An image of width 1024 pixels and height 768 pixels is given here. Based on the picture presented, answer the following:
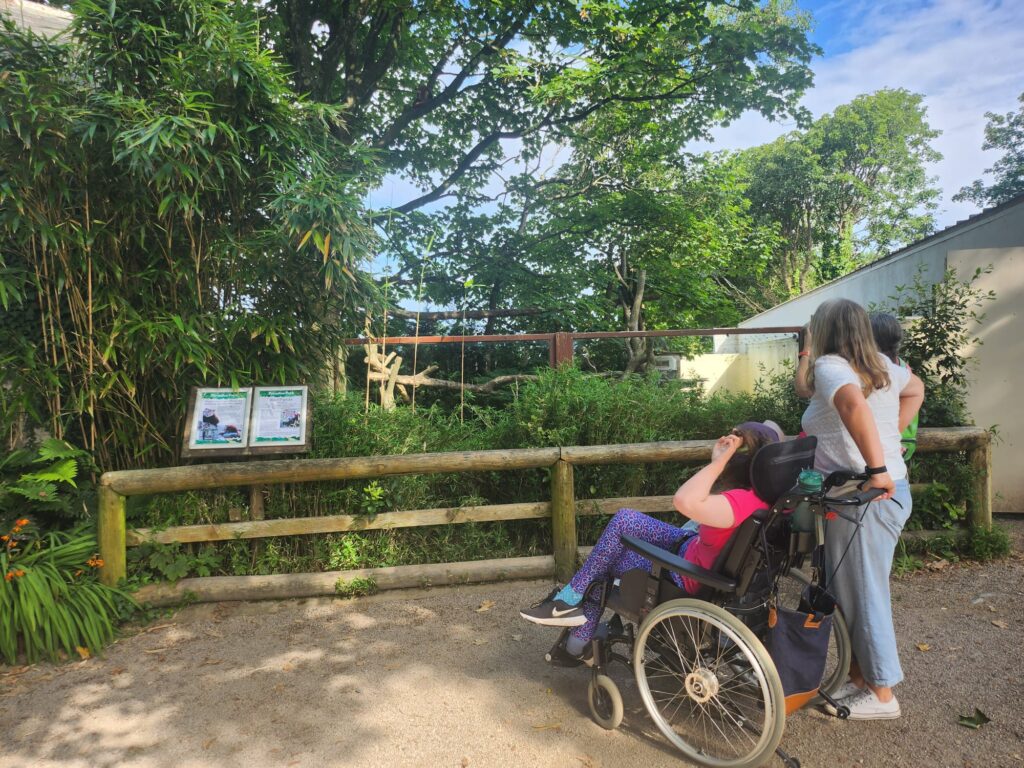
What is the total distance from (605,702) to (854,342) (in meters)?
1.68

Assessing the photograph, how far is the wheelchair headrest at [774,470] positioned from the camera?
79.5 inches

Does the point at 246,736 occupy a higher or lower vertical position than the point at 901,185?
lower

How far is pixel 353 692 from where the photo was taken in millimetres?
2699

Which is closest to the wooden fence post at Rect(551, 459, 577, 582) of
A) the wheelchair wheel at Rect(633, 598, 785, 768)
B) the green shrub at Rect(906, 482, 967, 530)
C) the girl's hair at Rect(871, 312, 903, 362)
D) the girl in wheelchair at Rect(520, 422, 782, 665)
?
the girl in wheelchair at Rect(520, 422, 782, 665)

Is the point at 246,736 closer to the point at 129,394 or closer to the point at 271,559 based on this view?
the point at 271,559

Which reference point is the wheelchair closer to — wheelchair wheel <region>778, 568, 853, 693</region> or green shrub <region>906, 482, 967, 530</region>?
wheelchair wheel <region>778, 568, 853, 693</region>

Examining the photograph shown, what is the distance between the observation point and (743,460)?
2.17m

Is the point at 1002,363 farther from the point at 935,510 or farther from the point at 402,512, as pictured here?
the point at 402,512

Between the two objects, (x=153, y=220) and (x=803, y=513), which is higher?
(x=153, y=220)

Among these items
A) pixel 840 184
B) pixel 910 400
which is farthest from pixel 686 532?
pixel 840 184

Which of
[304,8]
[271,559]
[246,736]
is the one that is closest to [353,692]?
[246,736]

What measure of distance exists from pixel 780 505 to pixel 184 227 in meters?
3.53

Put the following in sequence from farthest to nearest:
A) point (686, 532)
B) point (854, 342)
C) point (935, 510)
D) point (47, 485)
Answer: point (935, 510) → point (47, 485) → point (686, 532) → point (854, 342)

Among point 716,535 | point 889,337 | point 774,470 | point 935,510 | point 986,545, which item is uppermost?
point 889,337
